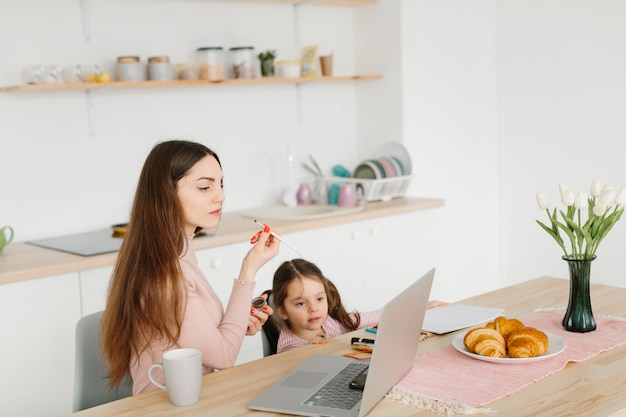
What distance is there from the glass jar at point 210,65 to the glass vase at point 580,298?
1989 mm

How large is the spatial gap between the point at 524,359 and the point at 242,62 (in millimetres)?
2278

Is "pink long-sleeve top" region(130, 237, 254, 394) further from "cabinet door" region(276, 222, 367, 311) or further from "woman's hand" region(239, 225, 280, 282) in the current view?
"cabinet door" region(276, 222, 367, 311)

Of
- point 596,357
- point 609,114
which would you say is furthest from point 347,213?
point 596,357

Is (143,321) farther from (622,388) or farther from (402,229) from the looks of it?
(402,229)

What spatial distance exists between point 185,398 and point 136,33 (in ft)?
7.29

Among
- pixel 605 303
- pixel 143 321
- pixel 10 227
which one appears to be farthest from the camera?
pixel 10 227

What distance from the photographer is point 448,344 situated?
194 centimetres

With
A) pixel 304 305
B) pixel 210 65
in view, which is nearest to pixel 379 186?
pixel 210 65

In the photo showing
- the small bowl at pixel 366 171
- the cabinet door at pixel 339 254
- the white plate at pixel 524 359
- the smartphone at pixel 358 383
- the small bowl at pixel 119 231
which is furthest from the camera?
the small bowl at pixel 366 171

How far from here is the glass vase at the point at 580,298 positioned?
195cm

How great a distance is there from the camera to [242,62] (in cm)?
366

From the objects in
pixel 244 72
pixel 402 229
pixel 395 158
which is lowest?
pixel 402 229

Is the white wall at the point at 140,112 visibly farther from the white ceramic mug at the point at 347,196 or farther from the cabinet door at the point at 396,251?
the cabinet door at the point at 396,251

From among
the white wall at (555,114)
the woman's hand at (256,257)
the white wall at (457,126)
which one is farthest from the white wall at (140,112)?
the woman's hand at (256,257)
